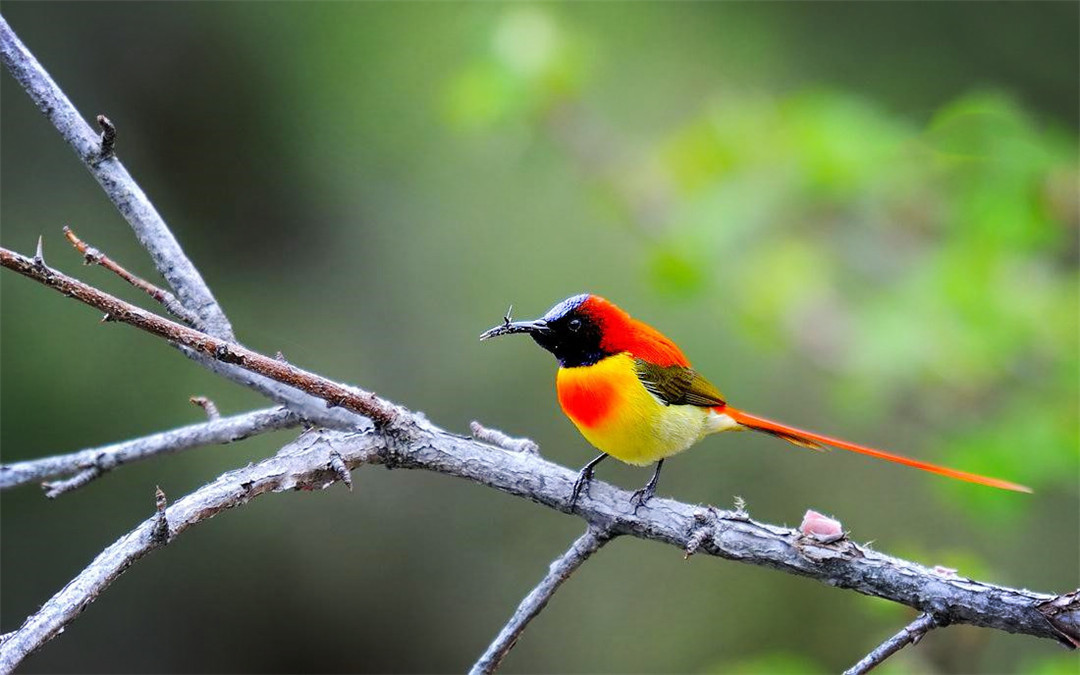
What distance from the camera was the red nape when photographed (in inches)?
115

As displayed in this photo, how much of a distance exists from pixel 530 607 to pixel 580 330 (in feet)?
3.33

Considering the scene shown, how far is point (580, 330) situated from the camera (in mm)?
2902

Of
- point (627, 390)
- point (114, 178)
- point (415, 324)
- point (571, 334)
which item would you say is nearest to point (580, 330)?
point (571, 334)

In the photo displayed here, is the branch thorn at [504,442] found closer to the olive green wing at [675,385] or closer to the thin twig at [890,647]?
the olive green wing at [675,385]

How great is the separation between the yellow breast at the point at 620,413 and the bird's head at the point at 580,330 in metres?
0.05

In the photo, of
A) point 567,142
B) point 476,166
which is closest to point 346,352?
point 476,166

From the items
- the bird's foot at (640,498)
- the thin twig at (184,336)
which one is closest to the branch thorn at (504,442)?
the bird's foot at (640,498)

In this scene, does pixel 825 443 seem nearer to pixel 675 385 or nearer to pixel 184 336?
pixel 675 385

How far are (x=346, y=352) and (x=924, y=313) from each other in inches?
152

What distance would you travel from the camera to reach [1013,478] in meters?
3.91

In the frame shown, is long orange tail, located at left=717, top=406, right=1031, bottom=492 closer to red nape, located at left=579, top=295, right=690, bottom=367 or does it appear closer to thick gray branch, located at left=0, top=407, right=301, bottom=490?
red nape, located at left=579, top=295, right=690, bottom=367

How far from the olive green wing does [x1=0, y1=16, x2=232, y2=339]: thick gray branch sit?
3.79ft

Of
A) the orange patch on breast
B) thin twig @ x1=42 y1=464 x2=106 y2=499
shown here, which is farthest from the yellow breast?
thin twig @ x1=42 y1=464 x2=106 y2=499

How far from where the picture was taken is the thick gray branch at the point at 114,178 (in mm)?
2178
